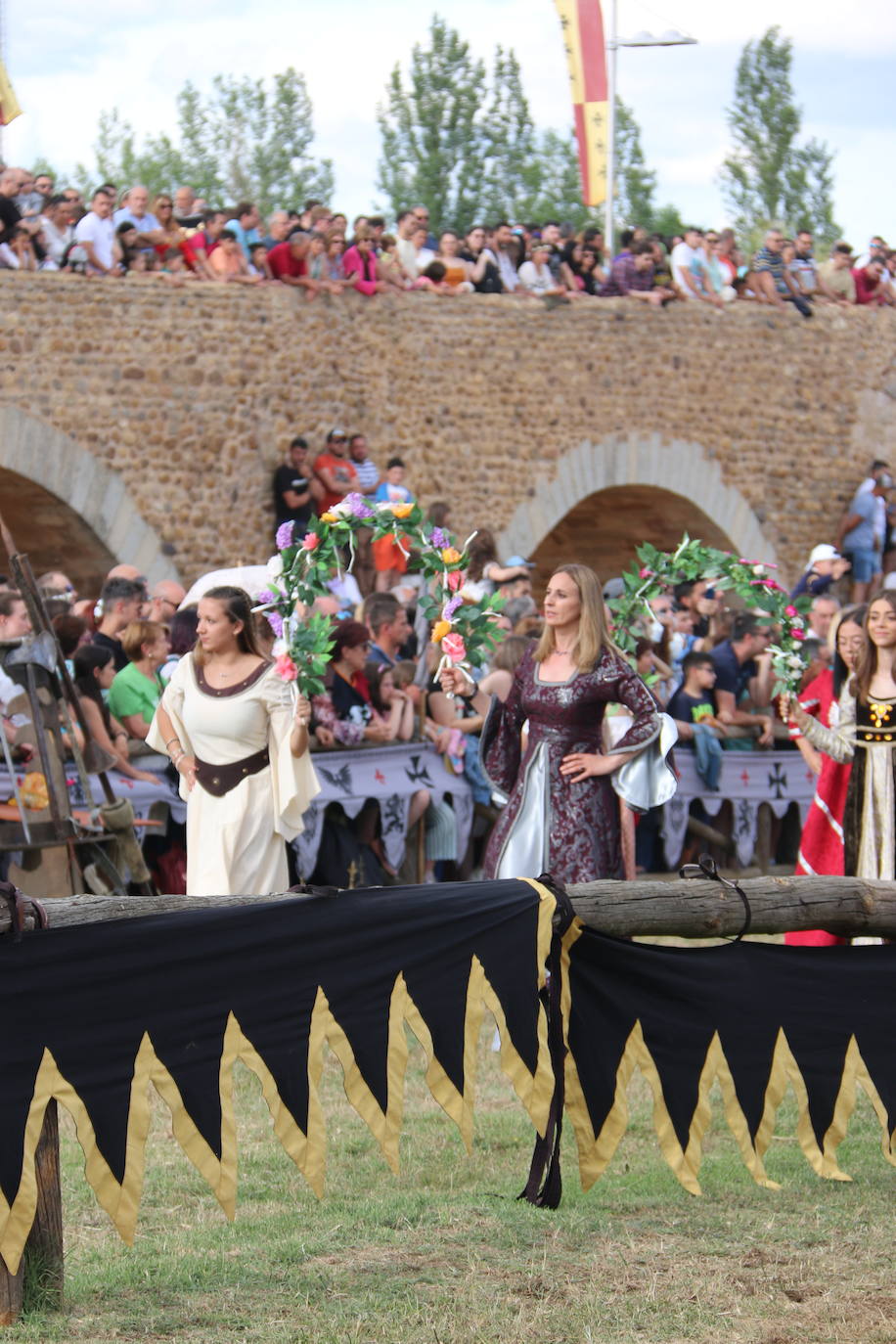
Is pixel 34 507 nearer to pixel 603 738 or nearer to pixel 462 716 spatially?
pixel 462 716

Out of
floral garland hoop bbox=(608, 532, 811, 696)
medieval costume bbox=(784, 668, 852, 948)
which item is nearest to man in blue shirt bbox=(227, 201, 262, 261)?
floral garland hoop bbox=(608, 532, 811, 696)

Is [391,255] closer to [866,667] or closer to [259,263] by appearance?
[259,263]

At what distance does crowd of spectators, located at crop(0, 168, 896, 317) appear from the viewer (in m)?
14.6

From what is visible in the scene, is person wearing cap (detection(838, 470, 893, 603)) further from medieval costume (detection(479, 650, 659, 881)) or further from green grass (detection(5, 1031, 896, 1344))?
green grass (detection(5, 1031, 896, 1344))

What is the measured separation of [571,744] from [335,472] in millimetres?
9403

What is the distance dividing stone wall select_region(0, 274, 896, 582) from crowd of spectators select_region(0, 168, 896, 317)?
0.19 meters

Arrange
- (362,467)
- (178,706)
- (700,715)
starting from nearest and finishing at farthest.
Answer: (178,706)
(700,715)
(362,467)

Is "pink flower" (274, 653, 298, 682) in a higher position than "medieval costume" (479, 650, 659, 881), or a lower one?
higher

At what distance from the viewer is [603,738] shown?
668 centimetres

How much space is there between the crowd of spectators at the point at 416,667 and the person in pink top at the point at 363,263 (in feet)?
10.5

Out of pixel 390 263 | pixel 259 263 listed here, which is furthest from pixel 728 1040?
pixel 390 263

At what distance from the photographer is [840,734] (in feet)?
22.7

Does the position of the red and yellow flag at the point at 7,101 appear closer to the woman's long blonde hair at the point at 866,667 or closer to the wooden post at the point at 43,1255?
the woman's long blonde hair at the point at 866,667

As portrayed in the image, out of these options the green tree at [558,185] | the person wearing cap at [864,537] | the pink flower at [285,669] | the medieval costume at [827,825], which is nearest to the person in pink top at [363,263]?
the person wearing cap at [864,537]
